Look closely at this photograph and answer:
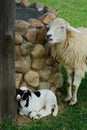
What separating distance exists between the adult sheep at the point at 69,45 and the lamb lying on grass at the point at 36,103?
52 centimetres

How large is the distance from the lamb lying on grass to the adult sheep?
1.72 ft

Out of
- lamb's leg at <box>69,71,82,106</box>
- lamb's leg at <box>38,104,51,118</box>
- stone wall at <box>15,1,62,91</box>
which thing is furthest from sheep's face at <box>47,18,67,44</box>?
lamb's leg at <box>38,104,51,118</box>

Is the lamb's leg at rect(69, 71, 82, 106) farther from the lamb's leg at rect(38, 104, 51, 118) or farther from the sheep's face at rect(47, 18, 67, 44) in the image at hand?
the sheep's face at rect(47, 18, 67, 44)

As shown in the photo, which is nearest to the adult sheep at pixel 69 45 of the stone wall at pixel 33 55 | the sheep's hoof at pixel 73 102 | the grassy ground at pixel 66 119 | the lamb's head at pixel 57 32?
the lamb's head at pixel 57 32

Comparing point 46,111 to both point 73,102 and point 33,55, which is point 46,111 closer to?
point 73,102

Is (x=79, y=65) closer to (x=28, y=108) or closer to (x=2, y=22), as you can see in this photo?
(x=28, y=108)

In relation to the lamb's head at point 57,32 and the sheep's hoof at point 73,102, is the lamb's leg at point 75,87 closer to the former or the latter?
the sheep's hoof at point 73,102

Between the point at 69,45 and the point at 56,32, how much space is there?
305 mm

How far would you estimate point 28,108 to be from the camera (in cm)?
576

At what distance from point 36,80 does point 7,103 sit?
0.90 metres

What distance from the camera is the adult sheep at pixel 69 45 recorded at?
5.80 meters

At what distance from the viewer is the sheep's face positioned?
5.75 m

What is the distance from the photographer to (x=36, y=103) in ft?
19.1

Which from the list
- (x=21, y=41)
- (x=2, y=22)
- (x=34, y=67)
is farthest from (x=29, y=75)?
(x=2, y=22)
